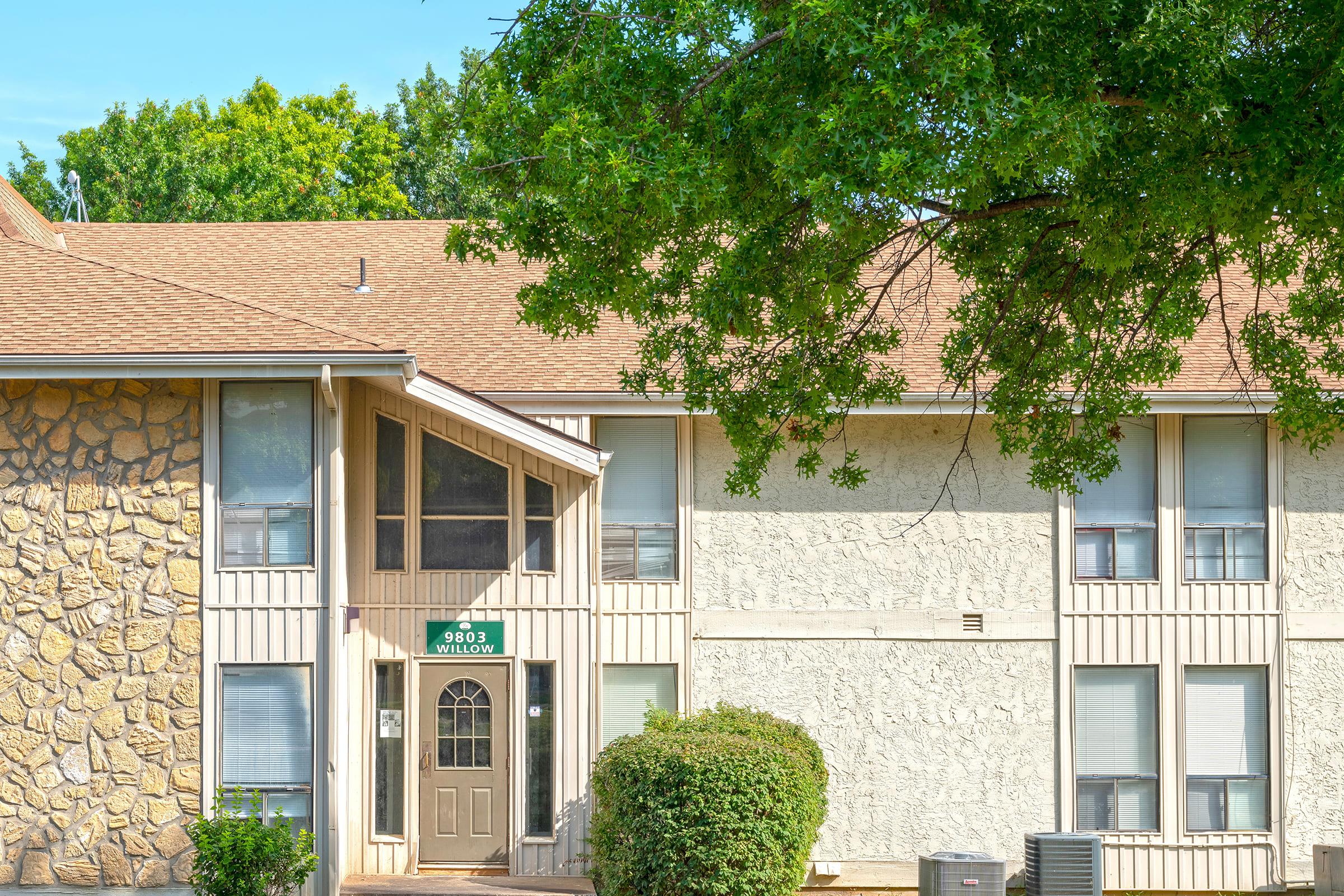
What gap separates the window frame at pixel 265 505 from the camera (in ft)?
41.6

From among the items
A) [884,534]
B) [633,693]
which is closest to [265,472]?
[633,693]

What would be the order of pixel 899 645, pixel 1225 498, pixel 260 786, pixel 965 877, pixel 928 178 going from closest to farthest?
pixel 928 178 < pixel 260 786 < pixel 965 877 < pixel 899 645 < pixel 1225 498

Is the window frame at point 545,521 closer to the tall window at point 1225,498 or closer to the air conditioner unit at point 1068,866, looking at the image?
the air conditioner unit at point 1068,866

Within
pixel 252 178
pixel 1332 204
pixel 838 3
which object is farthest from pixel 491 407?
pixel 252 178

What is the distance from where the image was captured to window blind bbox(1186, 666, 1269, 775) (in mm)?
15023

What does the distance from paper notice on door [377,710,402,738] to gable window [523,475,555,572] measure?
2.14 meters

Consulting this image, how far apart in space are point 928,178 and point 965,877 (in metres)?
A: 8.39

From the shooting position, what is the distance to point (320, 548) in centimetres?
1280

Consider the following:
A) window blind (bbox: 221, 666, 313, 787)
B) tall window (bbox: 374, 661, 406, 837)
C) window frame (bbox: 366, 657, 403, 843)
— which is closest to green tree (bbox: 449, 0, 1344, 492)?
window blind (bbox: 221, 666, 313, 787)

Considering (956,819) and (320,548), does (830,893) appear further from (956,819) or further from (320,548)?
(320,548)

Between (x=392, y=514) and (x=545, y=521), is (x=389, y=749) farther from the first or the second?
(x=545, y=521)

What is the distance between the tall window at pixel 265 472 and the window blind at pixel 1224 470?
9723mm

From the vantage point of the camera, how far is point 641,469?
49.7 feet

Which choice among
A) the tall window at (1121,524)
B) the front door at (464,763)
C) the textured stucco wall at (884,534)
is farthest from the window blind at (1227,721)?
the front door at (464,763)
